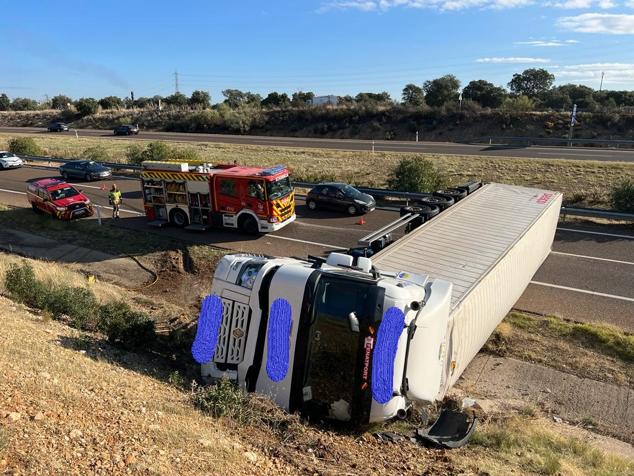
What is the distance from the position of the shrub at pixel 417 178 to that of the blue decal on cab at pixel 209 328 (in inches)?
749

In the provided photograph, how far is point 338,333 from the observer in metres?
6.63

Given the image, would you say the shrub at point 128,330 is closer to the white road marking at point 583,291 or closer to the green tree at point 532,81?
the white road marking at point 583,291

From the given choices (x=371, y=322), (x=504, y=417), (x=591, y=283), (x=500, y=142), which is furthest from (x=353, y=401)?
(x=500, y=142)

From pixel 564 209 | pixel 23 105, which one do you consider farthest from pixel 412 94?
pixel 23 105

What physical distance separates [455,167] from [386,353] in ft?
93.1

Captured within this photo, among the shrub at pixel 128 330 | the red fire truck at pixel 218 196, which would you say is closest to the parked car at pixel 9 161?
the red fire truck at pixel 218 196

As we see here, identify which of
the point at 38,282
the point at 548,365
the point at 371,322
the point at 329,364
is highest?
the point at 371,322

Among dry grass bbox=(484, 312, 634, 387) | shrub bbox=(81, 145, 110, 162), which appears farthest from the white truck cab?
shrub bbox=(81, 145, 110, 162)

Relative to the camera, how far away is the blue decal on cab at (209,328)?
771 cm

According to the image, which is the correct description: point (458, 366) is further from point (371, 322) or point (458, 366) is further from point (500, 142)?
point (500, 142)

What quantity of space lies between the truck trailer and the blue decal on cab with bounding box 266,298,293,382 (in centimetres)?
2

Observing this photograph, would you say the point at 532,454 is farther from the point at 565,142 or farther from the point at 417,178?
the point at 565,142

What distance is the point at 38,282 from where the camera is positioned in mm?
12367

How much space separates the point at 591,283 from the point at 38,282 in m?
15.4
